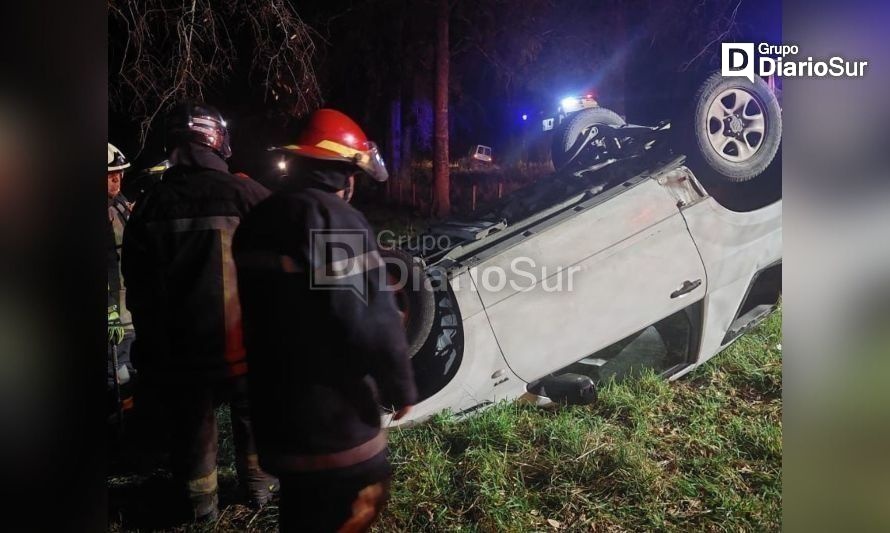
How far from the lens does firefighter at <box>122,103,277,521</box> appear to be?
2.77 metres

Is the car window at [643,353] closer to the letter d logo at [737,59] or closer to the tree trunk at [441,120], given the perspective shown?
the tree trunk at [441,120]

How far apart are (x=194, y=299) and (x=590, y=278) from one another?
1750 millimetres

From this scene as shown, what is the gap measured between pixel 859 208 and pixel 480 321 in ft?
6.25

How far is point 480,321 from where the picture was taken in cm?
276

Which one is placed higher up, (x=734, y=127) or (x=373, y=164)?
(x=734, y=127)

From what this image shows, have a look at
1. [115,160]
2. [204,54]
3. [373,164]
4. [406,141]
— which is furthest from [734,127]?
[115,160]

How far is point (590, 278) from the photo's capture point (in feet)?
9.21

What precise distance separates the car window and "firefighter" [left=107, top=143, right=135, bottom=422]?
200 centimetres

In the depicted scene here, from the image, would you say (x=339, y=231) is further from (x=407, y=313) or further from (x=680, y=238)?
(x=680, y=238)

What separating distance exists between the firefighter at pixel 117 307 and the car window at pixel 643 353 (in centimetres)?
200

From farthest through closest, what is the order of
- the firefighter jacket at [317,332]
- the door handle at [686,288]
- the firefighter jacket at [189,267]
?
the door handle at [686,288], the firefighter jacket at [189,267], the firefighter jacket at [317,332]

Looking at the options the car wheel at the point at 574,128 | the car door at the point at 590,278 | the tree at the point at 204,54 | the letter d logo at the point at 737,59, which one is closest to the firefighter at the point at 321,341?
the tree at the point at 204,54

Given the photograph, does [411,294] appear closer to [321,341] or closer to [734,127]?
[321,341]

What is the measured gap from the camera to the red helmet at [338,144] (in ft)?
8.92
